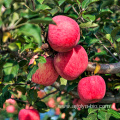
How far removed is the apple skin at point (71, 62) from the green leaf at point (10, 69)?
0.30m

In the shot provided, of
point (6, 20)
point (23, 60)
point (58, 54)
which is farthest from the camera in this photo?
point (58, 54)

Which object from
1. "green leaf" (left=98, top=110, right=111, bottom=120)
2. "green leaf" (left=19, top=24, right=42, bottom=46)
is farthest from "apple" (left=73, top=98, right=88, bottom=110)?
"green leaf" (left=19, top=24, right=42, bottom=46)

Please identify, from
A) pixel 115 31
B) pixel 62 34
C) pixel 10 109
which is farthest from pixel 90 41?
pixel 10 109

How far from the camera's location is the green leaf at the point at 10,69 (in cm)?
88

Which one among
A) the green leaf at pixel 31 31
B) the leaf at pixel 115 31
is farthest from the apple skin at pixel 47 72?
the green leaf at pixel 31 31

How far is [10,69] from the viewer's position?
0.89 m

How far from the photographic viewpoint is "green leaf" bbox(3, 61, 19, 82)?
884mm

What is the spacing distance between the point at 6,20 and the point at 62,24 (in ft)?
1.34

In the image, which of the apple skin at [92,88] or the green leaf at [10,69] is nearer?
the green leaf at [10,69]

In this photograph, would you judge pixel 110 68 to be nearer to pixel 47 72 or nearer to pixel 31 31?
pixel 47 72

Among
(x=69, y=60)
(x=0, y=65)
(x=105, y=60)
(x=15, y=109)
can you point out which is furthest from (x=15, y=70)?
(x=15, y=109)

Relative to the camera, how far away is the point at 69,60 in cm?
112

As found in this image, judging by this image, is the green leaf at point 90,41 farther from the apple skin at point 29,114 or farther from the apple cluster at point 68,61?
the apple skin at point 29,114

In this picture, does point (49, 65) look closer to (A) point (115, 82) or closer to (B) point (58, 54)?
(B) point (58, 54)
